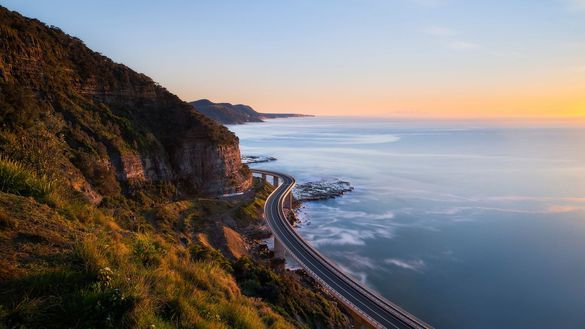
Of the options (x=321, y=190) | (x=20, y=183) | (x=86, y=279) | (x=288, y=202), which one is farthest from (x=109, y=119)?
(x=321, y=190)

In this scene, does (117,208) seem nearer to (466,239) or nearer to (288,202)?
(288,202)

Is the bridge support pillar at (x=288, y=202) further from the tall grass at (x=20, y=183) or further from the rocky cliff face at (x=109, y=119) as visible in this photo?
the tall grass at (x=20, y=183)

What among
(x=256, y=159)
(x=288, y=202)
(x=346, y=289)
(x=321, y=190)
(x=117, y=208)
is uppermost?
(x=117, y=208)

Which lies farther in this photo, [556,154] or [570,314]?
[556,154]

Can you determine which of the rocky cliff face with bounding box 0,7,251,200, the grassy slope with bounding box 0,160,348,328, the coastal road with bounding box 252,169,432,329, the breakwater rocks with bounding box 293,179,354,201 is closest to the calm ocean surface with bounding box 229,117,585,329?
the breakwater rocks with bounding box 293,179,354,201

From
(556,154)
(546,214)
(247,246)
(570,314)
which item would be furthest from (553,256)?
(556,154)

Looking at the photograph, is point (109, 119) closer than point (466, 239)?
Yes

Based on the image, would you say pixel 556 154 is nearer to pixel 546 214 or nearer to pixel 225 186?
pixel 546 214

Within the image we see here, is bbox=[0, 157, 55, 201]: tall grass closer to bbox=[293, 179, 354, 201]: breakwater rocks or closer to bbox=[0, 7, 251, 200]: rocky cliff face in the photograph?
bbox=[0, 7, 251, 200]: rocky cliff face
